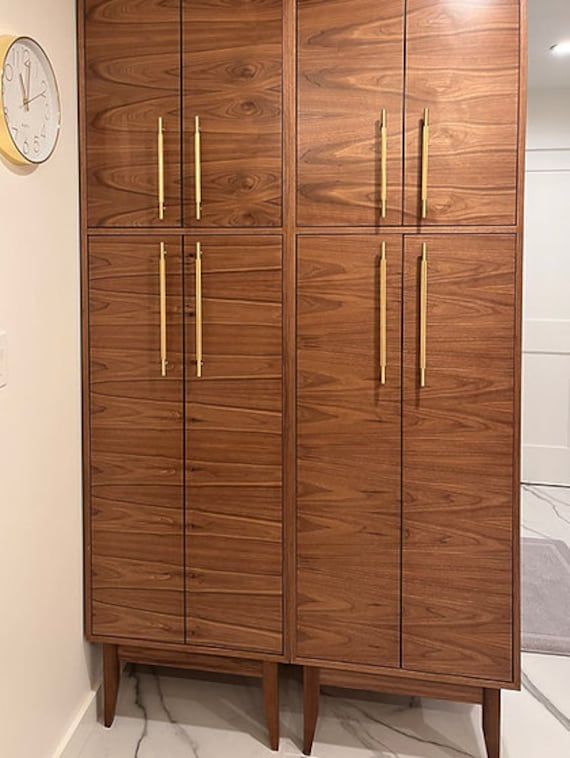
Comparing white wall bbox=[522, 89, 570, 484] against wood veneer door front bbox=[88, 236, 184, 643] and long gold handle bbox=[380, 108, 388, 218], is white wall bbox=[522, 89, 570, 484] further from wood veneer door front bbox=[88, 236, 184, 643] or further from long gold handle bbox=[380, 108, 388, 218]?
wood veneer door front bbox=[88, 236, 184, 643]

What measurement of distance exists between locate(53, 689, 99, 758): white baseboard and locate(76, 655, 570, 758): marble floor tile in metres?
0.03

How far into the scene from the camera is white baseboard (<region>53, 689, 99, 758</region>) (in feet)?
6.82

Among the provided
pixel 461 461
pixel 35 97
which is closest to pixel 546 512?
pixel 461 461

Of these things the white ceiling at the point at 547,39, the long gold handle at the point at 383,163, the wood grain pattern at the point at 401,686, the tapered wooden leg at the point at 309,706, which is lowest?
the tapered wooden leg at the point at 309,706

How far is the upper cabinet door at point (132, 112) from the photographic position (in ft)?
6.68

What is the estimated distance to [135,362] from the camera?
6.95 feet

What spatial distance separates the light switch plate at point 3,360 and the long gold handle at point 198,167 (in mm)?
652

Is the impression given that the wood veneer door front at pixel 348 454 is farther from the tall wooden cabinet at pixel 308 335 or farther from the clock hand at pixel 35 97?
the clock hand at pixel 35 97

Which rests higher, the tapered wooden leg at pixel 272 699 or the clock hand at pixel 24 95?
the clock hand at pixel 24 95

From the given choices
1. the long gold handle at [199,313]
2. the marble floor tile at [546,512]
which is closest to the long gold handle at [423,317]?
the long gold handle at [199,313]

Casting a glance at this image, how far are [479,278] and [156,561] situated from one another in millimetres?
1212

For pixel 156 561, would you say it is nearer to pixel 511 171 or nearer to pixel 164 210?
pixel 164 210

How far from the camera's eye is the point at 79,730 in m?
2.17

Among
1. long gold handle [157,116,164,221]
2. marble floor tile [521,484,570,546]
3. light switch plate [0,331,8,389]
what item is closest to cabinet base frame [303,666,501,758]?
light switch plate [0,331,8,389]
